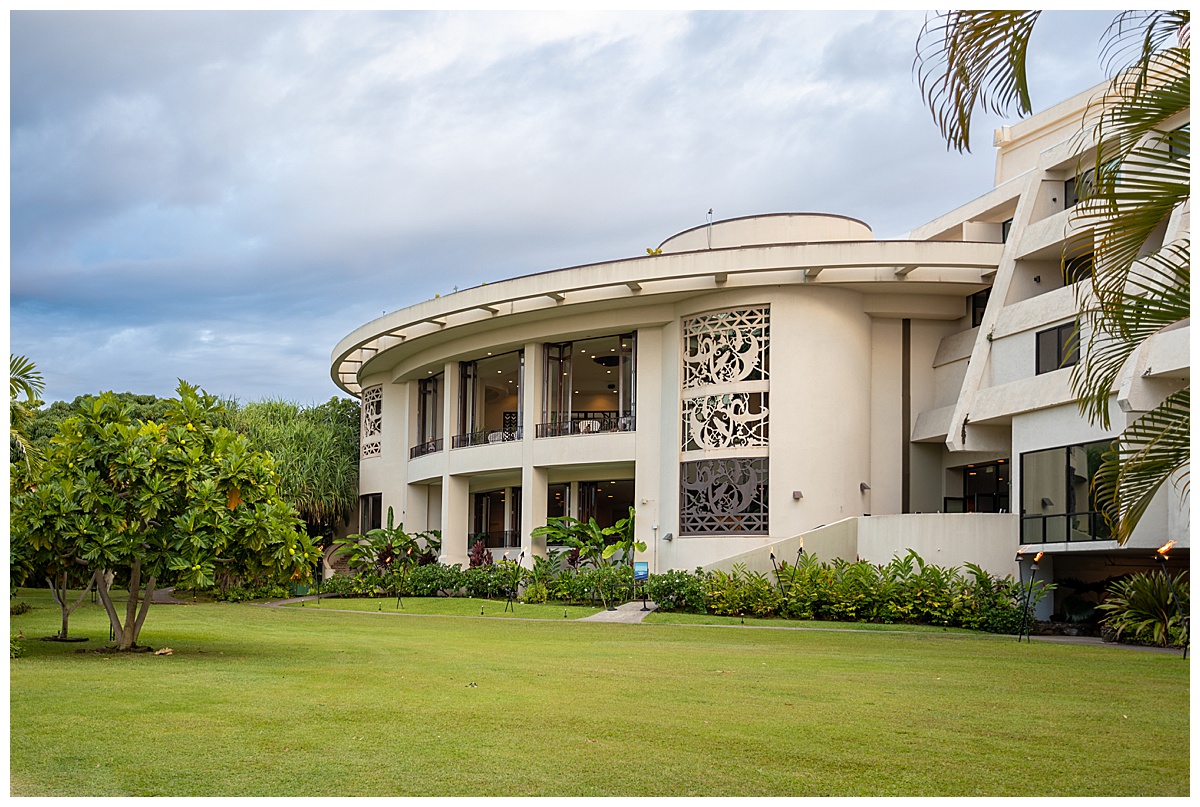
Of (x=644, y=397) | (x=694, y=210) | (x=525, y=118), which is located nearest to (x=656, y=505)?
(x=644, y=397)

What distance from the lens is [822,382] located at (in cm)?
3006

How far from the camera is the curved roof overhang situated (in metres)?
28.8

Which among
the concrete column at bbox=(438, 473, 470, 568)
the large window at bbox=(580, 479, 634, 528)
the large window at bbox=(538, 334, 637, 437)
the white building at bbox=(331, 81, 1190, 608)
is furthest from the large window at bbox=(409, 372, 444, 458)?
the large window at bbox=(580, 479, 634, 528)

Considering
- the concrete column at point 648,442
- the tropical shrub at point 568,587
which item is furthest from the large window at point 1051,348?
Result: the tropical shrub at point 568,587

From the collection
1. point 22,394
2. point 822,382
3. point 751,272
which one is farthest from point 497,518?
point 22,394

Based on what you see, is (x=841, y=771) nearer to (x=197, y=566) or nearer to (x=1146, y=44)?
(x=1146, y=44)

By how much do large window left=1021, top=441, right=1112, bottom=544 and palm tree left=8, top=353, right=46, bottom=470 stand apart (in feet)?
62.7

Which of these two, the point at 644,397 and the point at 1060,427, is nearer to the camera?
the point at 1060,427

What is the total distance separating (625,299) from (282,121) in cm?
→ 1919

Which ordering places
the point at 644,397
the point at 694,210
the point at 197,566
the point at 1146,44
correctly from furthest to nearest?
the point at 694,210 < the point at 644,397 < the point at 197,566 < the point at 1146,44

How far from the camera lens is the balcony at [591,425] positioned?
3344 centimetres

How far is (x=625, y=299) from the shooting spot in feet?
103

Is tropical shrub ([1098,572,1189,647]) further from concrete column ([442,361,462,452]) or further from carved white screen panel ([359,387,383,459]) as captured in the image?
carved white screen panel ([359,387,383,459])

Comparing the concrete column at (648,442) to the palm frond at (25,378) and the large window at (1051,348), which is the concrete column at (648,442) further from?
the palm frond at (25,378)
